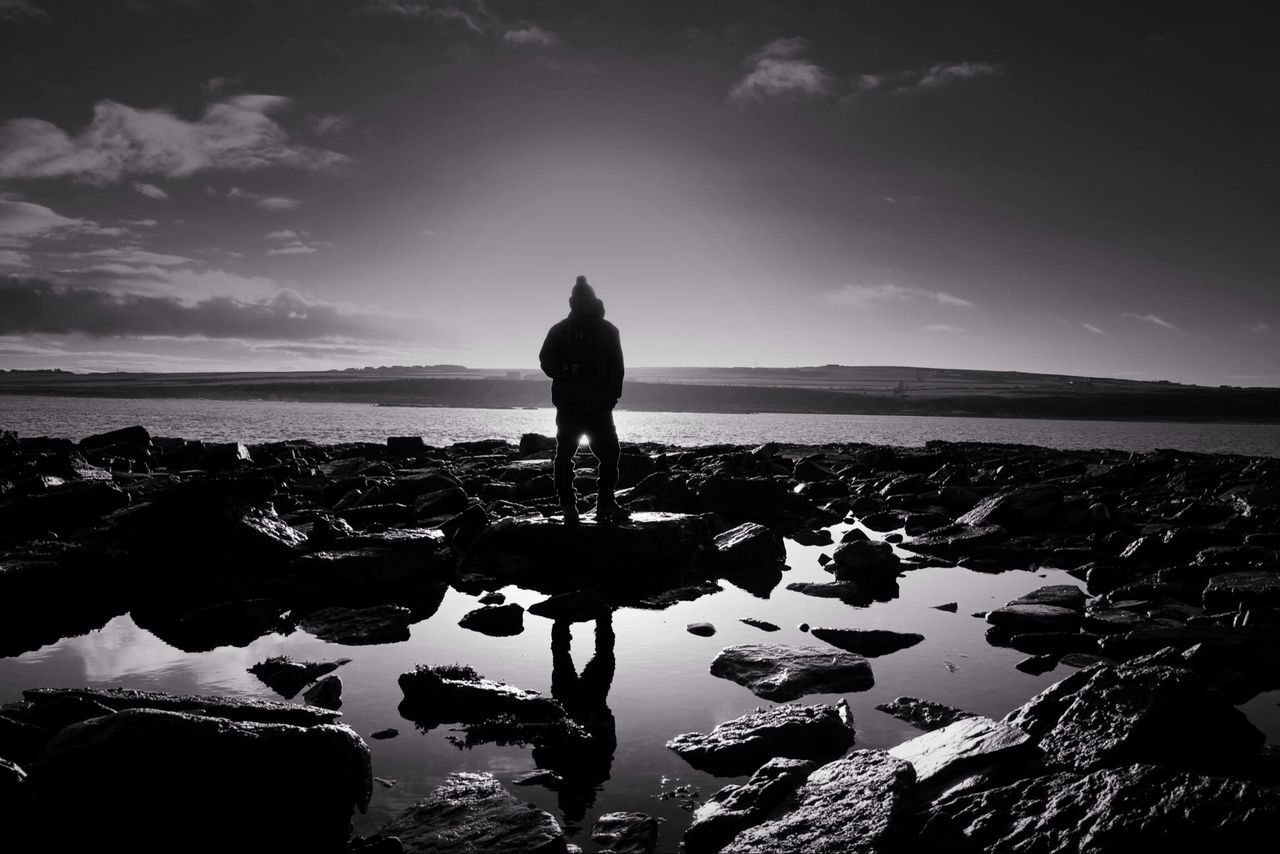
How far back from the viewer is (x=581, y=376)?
9.48 meters

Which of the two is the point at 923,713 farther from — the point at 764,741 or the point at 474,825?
the point at 474,825

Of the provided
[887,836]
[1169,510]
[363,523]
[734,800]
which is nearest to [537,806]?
[734,800]

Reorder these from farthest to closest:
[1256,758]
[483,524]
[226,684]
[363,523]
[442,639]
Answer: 1. [363,523]
2. [483,524]
3. [442,639]
4. [226,684]
5. [1256,758]

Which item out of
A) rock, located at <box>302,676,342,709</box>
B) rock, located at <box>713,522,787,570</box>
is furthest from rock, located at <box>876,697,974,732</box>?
rock, located at <box>713,522,787,570</box>

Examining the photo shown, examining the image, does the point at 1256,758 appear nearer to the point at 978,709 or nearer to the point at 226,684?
the point at 978,709

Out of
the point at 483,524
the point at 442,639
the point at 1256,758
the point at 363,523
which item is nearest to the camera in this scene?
the point at 1256,758

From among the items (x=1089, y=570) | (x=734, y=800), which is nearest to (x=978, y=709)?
(x=734, y=800)

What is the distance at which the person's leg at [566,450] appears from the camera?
375 inches

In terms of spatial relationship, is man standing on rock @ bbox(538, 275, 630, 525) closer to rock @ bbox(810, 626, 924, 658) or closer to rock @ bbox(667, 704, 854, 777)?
rock @ bbox(810, 626, 924, 658)

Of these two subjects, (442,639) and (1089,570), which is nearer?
(442,639)

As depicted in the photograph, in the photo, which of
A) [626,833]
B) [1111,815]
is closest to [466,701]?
[626,833]

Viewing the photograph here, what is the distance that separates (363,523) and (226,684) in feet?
23.4

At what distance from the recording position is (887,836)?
3.00 metres

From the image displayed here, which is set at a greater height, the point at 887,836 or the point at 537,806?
the point at 887,836
